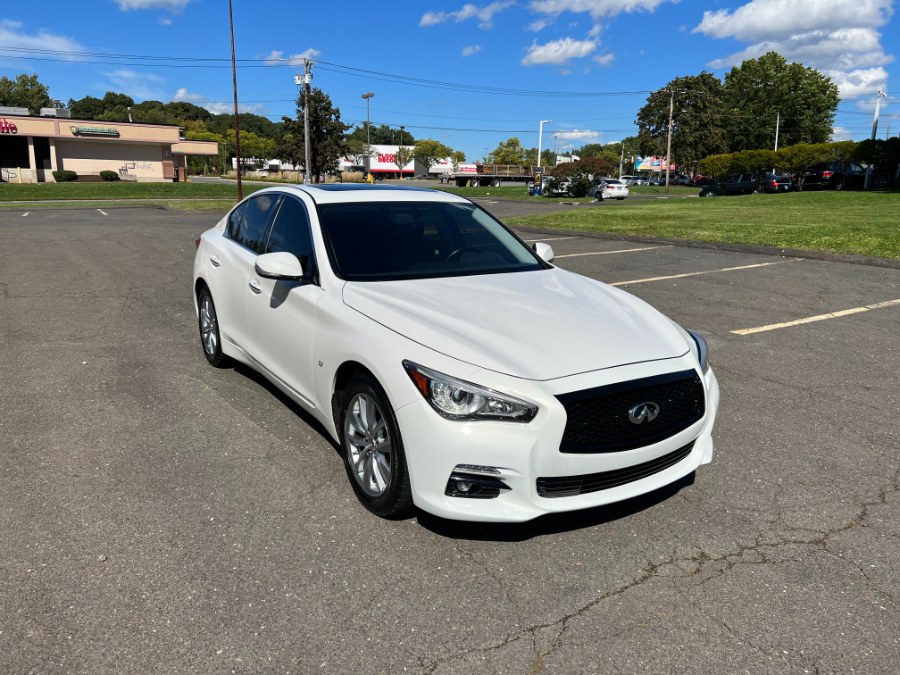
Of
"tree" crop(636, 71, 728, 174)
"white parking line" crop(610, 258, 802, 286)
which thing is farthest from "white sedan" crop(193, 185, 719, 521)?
"tree" crop(636, 71, 728, 174)

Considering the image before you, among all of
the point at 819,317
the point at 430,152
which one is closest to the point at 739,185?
the point at 819,317

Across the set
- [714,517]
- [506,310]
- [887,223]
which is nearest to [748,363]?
[714,517]

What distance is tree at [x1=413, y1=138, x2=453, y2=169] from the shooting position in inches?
4124

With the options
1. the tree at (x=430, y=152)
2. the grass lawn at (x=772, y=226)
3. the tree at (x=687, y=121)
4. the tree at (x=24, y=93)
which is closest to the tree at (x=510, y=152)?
the tree at (x=430, y=152)

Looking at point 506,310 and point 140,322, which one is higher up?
point 506,310

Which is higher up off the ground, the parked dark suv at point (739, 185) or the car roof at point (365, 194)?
the parked dark suv at point (739, 185)

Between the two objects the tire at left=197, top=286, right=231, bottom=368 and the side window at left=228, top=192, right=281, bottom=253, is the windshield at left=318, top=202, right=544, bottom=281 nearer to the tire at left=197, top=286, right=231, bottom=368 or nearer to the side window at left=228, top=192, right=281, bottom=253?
the side window at left=228, top=192, right=281, bottom=253

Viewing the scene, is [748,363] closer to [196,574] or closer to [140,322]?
[196,574]

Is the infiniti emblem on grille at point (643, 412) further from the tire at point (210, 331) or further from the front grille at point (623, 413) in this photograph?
the tire at point (210, 331)

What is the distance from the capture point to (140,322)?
741cm

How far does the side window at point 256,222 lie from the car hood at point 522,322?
1488mm

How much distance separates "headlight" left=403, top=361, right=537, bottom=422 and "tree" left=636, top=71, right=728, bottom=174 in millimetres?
84265

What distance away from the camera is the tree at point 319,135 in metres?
48.6

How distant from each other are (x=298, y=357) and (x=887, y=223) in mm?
17539
